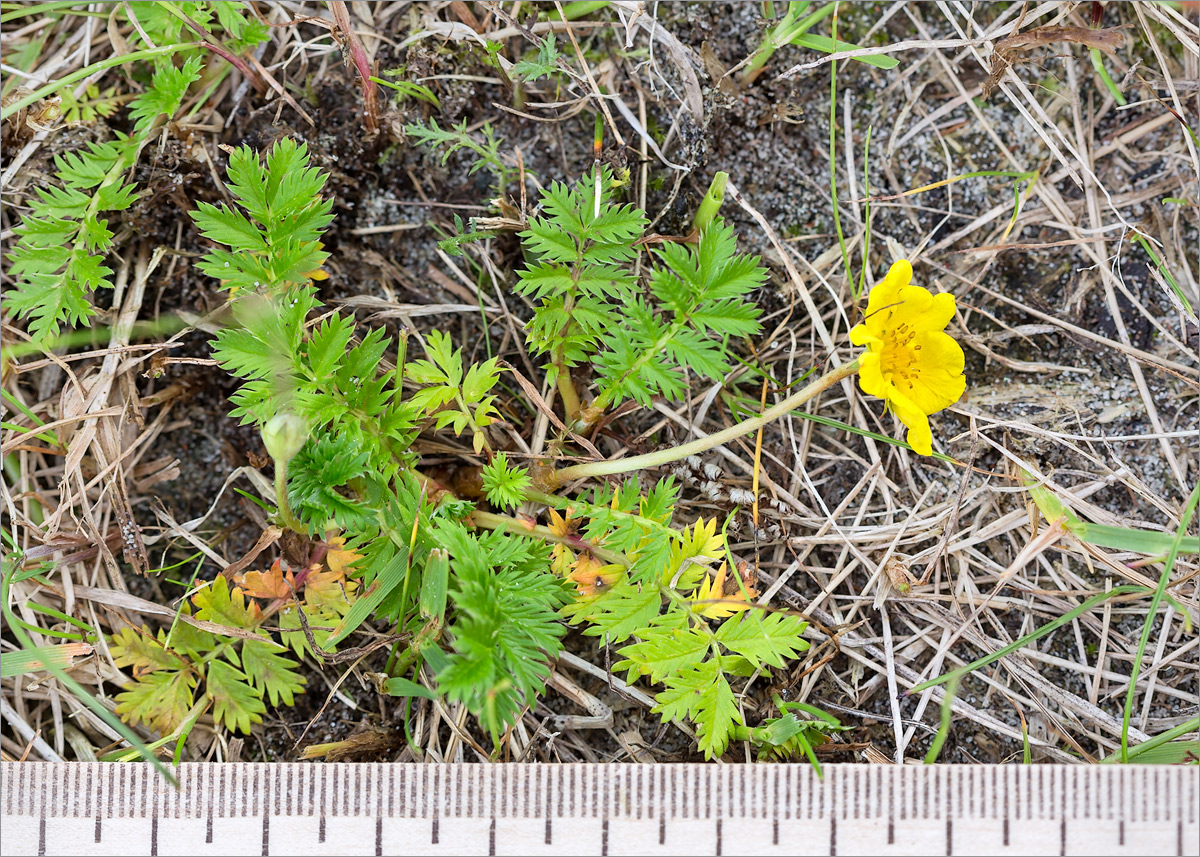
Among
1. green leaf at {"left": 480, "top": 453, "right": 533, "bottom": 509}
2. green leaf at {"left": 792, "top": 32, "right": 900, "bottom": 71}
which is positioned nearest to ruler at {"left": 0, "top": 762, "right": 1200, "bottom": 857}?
green leaf at {"left": 480, "top": 453, "right": 533, "bottom": 509}

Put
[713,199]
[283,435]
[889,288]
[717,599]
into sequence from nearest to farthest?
1. [283,435]
2. [889,288]
3. [717,599]
4. [713,199]

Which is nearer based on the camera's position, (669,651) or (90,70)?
(669,651)

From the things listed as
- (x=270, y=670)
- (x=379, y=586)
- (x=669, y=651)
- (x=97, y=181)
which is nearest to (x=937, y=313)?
(x=669, y=651)

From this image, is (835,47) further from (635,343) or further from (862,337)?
(635,343)

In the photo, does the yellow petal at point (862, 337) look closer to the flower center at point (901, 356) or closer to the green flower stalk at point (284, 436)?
the flower center at point (901, 356)

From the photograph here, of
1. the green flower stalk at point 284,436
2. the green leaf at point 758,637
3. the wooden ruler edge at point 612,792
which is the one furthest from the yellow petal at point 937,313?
the green flower stalk at point 284,436

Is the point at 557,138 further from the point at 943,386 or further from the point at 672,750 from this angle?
the point at 672,750
